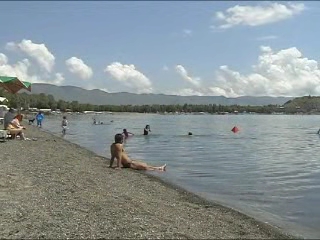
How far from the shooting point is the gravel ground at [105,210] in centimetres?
873

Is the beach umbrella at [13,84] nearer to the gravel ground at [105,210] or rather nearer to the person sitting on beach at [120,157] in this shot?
the person sitting on beach at [120,157]

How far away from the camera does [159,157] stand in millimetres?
28984

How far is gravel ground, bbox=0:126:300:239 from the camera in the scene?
873 centimetres

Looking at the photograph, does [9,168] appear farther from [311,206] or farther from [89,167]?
[311,206]

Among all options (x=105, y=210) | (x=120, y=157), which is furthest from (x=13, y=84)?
(x=105, y=210)

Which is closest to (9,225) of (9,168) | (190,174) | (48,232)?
(48,232)

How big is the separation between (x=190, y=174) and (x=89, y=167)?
4682 millimetres

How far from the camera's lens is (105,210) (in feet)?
34.3

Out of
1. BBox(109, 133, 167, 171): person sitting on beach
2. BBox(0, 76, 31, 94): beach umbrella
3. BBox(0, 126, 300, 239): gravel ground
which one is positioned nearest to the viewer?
BBox(0, 126, 300, 239): gravel ground

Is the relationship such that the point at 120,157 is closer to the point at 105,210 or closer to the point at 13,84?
the point at 105,210

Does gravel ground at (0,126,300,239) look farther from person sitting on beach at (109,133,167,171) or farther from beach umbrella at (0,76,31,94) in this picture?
beach umbrella at (0,76,31,94)

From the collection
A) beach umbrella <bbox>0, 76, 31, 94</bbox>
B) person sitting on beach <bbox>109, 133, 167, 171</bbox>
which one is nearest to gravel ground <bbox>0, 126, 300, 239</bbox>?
person sitting on beach <bbox>109, 133, 167, 171</bbox>

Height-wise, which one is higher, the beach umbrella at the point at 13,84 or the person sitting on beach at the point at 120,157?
the beach umbrella at the point at 13,84

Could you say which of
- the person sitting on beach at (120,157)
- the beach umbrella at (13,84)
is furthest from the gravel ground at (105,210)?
the beach umbrella at (13,84)
